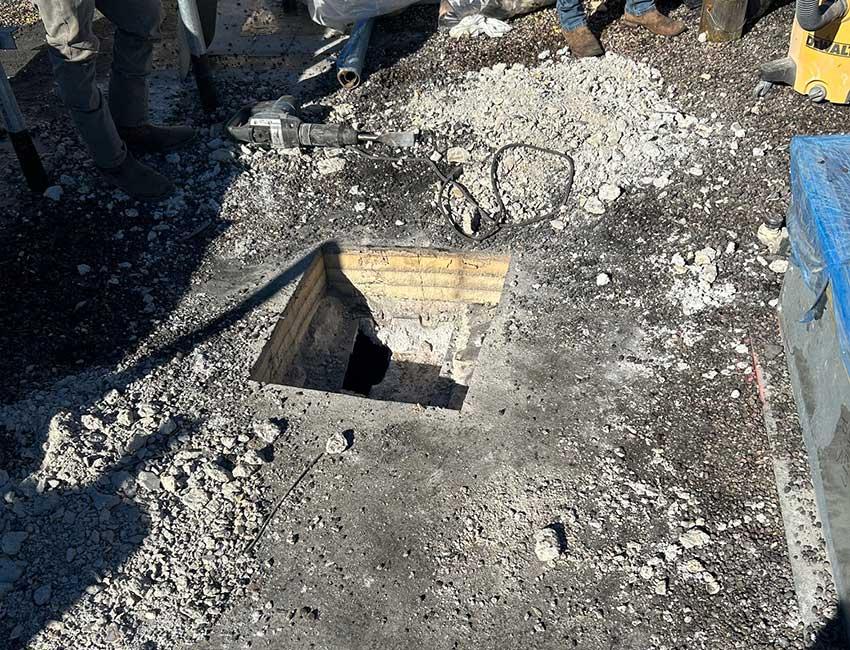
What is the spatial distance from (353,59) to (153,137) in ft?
5.14

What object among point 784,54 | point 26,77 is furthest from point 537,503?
point 26,77

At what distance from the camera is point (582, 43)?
18.5ft

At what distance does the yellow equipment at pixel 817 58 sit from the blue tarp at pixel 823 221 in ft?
4.04

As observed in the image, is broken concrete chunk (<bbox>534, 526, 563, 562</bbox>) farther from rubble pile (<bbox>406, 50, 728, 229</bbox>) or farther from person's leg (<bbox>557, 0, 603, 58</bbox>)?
person's leg (<bbox>557, 0, 603, 58</bbox>)

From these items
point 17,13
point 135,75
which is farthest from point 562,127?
point 17,13

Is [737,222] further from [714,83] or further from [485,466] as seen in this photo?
[485,466]

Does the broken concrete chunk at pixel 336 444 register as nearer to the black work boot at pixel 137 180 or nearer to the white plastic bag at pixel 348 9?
the black work boot at pixel 137 180

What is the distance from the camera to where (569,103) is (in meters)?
5.29

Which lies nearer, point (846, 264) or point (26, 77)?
point (846, 264)

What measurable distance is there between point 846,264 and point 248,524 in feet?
8.53

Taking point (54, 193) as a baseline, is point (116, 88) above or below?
above

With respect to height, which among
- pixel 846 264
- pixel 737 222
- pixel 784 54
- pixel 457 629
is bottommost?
pixel 457 629

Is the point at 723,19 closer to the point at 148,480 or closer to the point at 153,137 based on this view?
the point at 153,137

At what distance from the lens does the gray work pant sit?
173 inches
